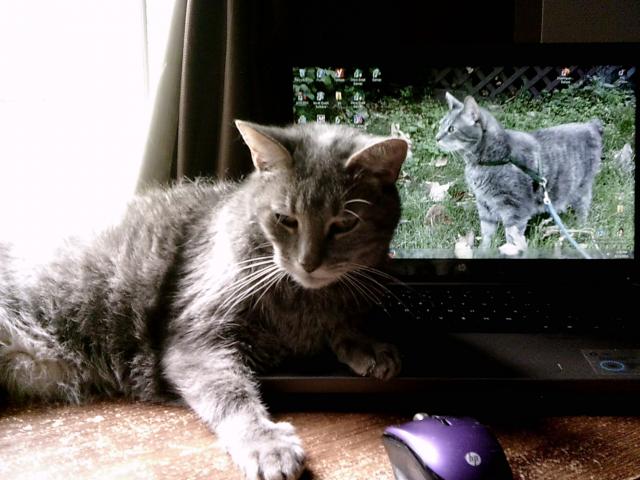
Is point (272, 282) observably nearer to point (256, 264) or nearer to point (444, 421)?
point (256, 264)

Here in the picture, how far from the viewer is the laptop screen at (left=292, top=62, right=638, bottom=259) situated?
113 centimetres

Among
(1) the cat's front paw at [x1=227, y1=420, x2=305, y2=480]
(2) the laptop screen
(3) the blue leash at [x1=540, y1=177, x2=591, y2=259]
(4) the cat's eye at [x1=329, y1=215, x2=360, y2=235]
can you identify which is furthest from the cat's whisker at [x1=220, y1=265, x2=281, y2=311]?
(3) the blue leash at [x1=540, y1=177, x2=591, y2=259]

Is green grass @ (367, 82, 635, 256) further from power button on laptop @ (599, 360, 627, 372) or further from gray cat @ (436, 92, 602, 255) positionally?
power button on laptop @ (599, 360, 627, 372)

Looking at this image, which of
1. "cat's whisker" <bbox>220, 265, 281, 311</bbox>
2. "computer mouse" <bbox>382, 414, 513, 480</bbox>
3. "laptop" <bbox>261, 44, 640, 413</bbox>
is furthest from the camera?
"laptop" <bbox>261, 44, 640, 413</bbox>

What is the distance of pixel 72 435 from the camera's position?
793mm

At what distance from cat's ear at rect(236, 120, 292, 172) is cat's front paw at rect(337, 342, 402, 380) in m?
0.33

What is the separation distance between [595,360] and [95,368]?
2.75 ft

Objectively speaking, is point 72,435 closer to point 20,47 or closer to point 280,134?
point 280,134

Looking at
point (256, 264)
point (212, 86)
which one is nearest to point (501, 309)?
point (256, 264)

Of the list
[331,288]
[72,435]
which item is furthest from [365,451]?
[72,435]

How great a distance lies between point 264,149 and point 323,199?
0.14 meters

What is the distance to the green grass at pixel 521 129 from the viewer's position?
1.13 m

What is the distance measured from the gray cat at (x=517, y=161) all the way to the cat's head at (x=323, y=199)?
0.92 ft

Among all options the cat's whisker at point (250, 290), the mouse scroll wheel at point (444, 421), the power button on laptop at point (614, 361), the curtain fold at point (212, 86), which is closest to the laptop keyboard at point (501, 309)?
the power button on laptop at point (614, 361)
